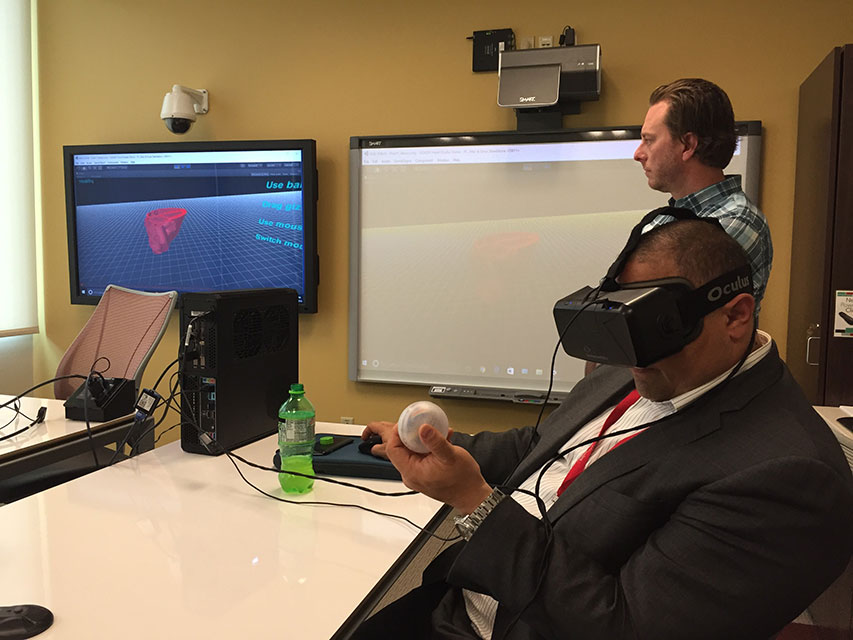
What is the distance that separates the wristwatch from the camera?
0.96 meters

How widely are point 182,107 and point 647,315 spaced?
10.7 feet

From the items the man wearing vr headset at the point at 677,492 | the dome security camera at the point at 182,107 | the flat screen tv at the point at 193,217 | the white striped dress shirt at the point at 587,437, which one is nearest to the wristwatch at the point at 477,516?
the man wearing vr headset at the point at 677,492

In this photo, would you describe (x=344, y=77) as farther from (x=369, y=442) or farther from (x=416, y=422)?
(x=416, y=422)

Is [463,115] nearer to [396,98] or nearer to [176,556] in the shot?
[396,98]

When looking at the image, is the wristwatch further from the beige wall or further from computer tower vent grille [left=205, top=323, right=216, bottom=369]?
the beige wall

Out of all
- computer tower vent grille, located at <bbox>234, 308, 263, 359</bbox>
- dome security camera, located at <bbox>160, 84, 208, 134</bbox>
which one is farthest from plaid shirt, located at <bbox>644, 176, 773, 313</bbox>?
dome security camera, located at <bbox>160, 84, 208, 134</bbox>

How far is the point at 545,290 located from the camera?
320 cm

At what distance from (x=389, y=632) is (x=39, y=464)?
4.05 ft

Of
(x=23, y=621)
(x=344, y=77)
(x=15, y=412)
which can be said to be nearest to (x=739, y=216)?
(x=23, y=621)

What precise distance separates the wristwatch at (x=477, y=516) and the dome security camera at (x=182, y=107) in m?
3.19

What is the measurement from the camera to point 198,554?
3.89ft

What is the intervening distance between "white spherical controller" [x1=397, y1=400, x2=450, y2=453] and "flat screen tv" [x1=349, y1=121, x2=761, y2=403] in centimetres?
207

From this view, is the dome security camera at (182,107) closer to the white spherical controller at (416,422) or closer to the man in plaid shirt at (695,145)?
the man in plaid shirt at (695,145)

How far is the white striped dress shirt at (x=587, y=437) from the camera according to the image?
3.26ft
